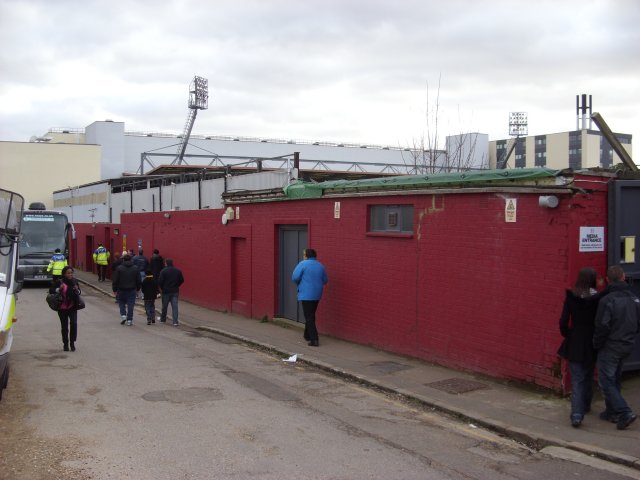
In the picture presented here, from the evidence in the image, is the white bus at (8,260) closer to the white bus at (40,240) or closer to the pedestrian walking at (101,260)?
the white bus at (40,240)

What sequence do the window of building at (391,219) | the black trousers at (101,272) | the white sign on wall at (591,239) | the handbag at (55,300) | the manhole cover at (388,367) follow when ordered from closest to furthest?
the white sign on wall at (591,239), the manhole cover at (388,367), the window of building at (391,219), the handbag at (55,300), the black trousers at (101,272)

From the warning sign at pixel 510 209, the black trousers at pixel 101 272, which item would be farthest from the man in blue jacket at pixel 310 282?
the black trousers at pixel 101 272

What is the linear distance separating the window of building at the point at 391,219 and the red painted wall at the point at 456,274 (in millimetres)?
137

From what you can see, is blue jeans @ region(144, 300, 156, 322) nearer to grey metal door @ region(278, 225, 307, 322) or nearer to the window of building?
grey metal door @ region(278, 225, 307, 322)

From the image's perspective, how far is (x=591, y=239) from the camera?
305 inches

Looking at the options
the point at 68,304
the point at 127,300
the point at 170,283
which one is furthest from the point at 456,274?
the point at 127,300

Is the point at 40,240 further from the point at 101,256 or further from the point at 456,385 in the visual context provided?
the point at 456,385

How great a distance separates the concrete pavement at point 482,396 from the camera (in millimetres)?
6273

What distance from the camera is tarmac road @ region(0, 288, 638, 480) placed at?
5477 mm

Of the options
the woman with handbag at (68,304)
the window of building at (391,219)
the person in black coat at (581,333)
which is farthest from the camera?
the woman with handbag at (68,304)

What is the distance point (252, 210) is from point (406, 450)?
36.1 ft

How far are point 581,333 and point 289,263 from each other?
897cm

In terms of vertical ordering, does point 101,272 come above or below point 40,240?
below

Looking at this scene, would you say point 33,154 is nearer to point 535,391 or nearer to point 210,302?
point 210,302
